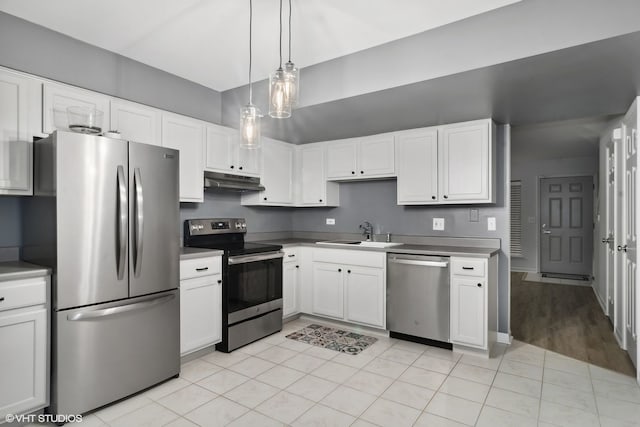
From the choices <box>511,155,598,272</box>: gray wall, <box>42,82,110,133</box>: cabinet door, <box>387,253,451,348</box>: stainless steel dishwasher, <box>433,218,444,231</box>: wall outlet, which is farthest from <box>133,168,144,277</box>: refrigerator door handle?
<box>511,155,598,272</box>: gray wall

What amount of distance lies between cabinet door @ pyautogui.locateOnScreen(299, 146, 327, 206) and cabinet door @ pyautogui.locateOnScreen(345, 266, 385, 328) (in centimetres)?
107

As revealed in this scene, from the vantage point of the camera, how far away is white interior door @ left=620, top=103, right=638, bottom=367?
2.83m

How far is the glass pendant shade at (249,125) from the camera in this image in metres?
2.30

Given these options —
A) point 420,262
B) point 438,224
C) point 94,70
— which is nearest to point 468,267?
point 420,262

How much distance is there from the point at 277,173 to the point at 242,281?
1.45 m

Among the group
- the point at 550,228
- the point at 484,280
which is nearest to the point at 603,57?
the point at 484,280

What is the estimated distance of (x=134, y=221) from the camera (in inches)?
95.9

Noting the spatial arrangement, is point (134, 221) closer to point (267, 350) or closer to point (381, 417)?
point (267, 350)

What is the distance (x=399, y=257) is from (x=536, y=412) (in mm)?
1571

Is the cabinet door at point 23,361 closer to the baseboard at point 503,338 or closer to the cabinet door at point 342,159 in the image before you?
the cabinet door at point 342,159

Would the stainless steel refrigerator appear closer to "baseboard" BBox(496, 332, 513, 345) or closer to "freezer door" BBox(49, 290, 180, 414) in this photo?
"freezer door" BBox(49, 290, 180, 414)

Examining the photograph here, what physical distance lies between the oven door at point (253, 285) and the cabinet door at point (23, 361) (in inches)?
53.2

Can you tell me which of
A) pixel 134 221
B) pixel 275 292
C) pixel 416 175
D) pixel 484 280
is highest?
pixel 416 175

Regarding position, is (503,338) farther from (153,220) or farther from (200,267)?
(153,220)
